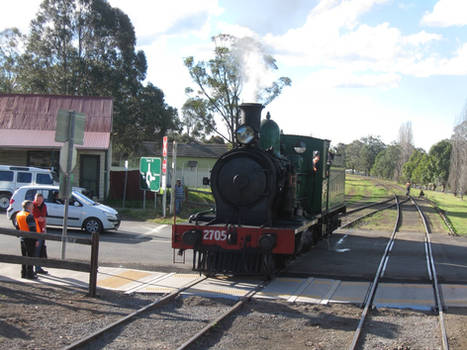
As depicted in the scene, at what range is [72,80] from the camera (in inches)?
1508

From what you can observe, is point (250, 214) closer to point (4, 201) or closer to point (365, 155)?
point (4, 201)

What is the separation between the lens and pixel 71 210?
14.9m

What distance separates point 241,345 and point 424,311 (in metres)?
3.23

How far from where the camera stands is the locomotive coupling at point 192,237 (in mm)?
8719

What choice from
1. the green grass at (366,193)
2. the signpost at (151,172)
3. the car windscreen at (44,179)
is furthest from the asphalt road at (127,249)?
the green grass at (366,193)

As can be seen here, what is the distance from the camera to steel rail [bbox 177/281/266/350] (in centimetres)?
552

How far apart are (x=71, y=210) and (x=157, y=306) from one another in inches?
343

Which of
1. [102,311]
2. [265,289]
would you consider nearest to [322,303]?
[265,289]

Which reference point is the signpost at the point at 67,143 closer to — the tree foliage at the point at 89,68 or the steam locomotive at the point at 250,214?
the steam locomotive at the point at 250,214

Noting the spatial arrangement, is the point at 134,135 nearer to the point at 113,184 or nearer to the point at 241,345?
the point at 113,184

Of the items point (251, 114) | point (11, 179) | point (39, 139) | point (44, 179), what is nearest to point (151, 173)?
point (44, 179)

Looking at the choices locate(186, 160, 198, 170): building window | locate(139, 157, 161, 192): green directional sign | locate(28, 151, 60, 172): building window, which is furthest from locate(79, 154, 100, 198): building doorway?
locate(186, 160, 198, 170): building window

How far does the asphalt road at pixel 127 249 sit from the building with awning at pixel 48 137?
7.16 metres

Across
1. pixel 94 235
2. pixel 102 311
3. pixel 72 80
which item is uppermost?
pixel 72 80
